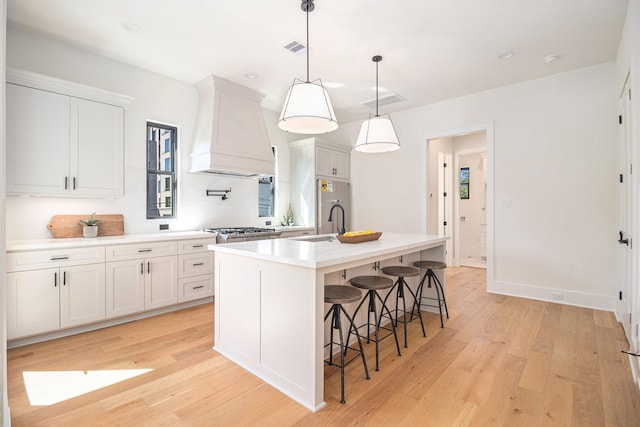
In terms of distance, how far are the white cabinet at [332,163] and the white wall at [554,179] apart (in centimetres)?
178

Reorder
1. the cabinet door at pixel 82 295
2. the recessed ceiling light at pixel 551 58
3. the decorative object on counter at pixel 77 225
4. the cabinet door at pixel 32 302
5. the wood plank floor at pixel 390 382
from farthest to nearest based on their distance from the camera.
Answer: the recessed ceiling light at pixel 551 58
the decorative object on counter at pixel 77 225
the cabinet door at pixel 82 295
the cabinet door at pixel 32 302
the wood plank floor at pixel 390 382

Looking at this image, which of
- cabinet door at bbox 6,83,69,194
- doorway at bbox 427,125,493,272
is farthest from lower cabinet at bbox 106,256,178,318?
doorway at bbox 427,125,493,272

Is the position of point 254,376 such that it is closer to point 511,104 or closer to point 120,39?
point 120,39

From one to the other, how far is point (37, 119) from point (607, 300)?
20.4 ft

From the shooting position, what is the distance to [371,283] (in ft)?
7.64

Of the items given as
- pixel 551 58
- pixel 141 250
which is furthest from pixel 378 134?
pixel 141 250

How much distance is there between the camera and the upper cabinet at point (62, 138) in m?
2.77

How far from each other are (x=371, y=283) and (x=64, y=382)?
7.26 ft

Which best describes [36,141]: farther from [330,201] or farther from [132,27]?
[330,201]

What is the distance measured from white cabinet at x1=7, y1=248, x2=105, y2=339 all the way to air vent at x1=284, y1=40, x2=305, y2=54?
2.76 meters

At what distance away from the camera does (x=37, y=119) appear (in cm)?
286

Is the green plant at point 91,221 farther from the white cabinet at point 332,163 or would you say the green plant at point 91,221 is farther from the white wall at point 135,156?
the white cabinet at point 332,163

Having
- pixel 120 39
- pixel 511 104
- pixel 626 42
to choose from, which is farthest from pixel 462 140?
pixel 120 39

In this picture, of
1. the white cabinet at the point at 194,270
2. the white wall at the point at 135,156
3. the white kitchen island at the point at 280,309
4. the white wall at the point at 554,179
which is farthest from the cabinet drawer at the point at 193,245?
the white wall at the point at 554,179
